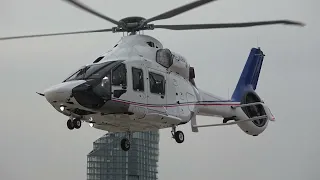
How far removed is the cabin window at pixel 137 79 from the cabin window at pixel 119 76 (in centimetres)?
46

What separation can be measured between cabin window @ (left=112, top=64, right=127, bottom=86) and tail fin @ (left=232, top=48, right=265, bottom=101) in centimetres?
959

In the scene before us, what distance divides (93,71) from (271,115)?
36.6ft

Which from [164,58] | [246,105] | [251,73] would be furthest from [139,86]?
[251,73]

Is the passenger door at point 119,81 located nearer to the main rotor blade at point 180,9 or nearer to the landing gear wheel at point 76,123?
the landing gear wheel at point 76,123

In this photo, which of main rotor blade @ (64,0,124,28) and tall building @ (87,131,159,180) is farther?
tall building @ (87,131,159,180)

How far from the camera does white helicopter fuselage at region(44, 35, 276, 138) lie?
30.2m

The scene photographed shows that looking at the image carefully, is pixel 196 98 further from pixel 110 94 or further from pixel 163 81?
pixel 110 94

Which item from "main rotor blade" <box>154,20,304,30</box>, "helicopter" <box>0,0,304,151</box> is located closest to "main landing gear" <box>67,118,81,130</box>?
"helicopter" <box>0,0,304,151</box>

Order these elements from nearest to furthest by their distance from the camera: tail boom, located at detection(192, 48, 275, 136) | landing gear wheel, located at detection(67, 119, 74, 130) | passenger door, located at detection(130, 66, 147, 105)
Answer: landing gear wheel, located at detection(67, 119, 74, 130) < passenger door, located at detection(130, 66, 147, 105) < tail boom, located at detection(192, 48, 275, 136)

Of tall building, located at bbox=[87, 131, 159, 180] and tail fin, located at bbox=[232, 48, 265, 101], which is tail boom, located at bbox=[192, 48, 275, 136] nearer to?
tail fin, located at bbox=[232, 48, 265, 101]

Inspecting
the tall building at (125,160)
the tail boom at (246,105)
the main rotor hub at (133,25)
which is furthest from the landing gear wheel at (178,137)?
the tall building at (125,160)

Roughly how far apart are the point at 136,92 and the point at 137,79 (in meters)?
0.53

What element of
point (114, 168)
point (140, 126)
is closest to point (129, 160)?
point (114, 168)

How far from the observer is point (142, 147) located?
89812 millimetres
